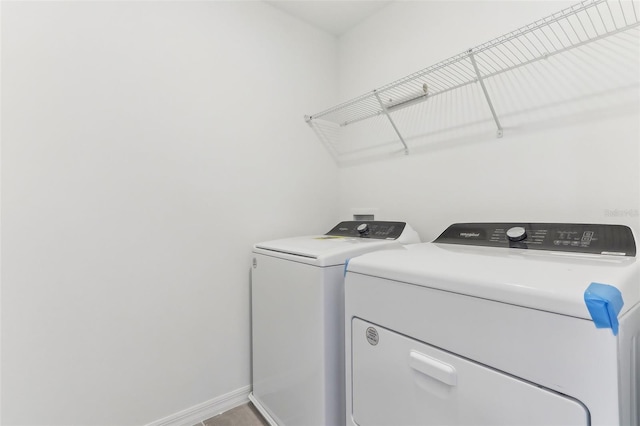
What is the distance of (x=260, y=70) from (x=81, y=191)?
3.96 feet

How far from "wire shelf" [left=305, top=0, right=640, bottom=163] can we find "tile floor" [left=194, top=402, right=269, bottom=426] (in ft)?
5.81

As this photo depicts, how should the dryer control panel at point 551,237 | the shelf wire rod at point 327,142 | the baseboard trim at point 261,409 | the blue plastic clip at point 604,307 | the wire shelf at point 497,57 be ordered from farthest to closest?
the shelf wire rod at point 327,142 < the baseboard trim at point 261,409 < the wire shelf at point 497,57 < the dryer control panel at point 551,237 < the blue plastic clip at point 604,307

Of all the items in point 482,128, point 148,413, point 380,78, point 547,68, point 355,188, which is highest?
point 380,78

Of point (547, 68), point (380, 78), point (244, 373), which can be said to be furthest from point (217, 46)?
point (244, 373)

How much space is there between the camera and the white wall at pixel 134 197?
1.20 metres

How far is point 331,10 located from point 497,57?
3.74 ft

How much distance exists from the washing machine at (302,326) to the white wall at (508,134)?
34 cm

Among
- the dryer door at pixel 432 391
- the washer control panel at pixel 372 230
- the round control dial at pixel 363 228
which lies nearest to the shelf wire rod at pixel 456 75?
the washer control panel at pixel 372 230

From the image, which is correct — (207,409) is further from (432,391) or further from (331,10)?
(331,10)

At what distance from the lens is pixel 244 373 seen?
5.79 ft

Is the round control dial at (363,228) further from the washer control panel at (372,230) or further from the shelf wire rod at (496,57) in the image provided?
the shelf wire rod at (496,57)

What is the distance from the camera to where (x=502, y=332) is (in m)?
0.67

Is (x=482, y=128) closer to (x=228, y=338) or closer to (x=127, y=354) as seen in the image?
(x=228, y=338)

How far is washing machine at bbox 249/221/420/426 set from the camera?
3.87 ft
